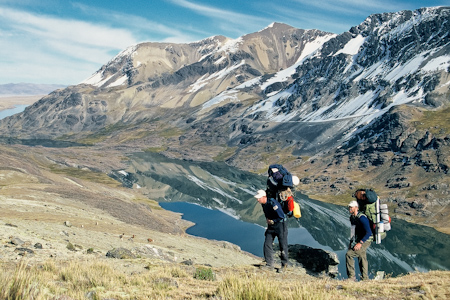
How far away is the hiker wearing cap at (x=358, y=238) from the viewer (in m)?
17.1

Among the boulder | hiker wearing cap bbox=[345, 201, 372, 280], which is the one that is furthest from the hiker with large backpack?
the boulder

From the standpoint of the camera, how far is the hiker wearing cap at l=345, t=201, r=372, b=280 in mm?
17078

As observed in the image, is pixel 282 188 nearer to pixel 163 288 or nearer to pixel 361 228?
pixel 361 228

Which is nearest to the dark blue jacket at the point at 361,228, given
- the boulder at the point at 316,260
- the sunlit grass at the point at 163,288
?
the sunlit grass at the point at 163,288

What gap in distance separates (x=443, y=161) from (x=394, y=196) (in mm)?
28134

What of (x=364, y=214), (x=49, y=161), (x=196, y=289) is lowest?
(x=196, y=289)

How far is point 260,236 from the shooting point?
110 metres

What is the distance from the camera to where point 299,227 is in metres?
124

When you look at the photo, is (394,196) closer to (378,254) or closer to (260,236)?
(378,254)

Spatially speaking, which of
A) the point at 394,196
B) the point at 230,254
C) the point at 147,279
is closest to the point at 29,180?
the point at 230,254

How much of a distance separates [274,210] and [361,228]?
4.81 m

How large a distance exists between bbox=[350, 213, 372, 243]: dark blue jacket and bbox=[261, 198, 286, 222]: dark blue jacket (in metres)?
4.04

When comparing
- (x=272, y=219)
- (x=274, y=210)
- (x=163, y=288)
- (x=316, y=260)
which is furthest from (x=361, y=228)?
(x=163, y=288)

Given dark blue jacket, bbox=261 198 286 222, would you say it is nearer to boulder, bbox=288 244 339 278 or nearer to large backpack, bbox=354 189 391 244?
large backpack, bbox=354 189 391 244
